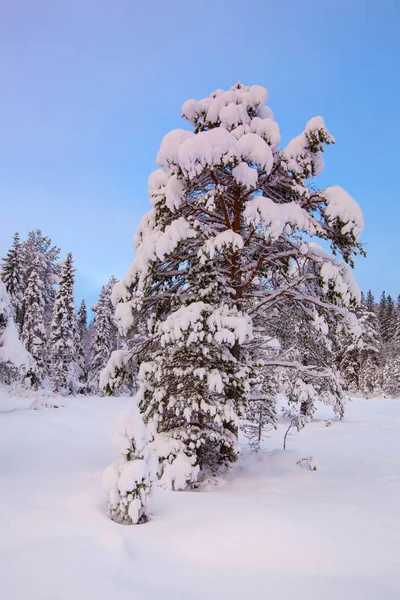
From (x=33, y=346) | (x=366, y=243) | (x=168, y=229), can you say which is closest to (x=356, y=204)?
(x=366, y=243)

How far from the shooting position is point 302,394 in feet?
27.0

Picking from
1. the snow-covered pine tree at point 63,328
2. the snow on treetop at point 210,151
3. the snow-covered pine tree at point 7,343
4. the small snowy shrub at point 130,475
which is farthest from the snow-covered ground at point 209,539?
the snow-covered pine tree at point 63,328

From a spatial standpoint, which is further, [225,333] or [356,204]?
[356,204]

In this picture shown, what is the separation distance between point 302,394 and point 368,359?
41.8 meters

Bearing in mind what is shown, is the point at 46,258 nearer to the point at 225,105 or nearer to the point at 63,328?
the point at 63,328

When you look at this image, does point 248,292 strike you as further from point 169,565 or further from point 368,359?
point 368,359

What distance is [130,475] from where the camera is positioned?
15.3ft

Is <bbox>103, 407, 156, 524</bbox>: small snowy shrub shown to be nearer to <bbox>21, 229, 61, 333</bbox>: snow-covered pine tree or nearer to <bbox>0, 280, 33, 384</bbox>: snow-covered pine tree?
<bbox>0, 280, 33, 384</bbox>: snow-covered pine tree

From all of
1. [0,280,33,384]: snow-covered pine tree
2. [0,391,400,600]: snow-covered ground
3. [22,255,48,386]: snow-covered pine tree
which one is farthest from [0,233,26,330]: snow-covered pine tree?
[0,391,400,600]: snow-covered ground

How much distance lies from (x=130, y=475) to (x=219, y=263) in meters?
5.48

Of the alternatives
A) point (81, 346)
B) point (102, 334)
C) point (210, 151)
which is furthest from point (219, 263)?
point (81, 346)

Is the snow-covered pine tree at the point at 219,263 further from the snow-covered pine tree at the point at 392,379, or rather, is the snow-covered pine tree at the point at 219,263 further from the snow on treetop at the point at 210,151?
the snow-covered pine tree at the point at 392,379

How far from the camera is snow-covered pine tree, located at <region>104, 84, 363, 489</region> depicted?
23.2ft

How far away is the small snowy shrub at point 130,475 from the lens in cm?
463
